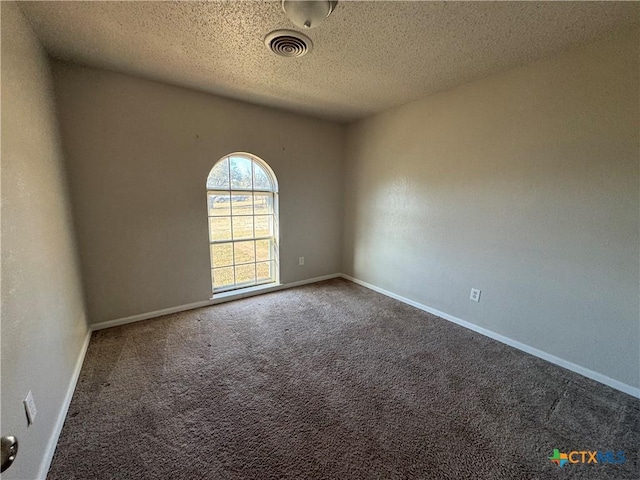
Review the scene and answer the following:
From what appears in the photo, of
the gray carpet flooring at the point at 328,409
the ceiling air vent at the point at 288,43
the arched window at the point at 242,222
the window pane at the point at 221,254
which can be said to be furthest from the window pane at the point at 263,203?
the ceiling air vent at the point at 288,43

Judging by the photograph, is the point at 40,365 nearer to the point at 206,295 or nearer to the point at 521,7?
the point at 206,295

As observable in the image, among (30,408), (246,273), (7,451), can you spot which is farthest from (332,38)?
(246,273)

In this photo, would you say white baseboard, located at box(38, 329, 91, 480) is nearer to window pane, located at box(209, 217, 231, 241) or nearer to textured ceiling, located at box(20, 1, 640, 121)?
window pane, located at box(209, 217, 231, 241)

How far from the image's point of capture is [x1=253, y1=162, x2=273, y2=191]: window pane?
3438mm

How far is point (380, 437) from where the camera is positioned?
150 centimetres

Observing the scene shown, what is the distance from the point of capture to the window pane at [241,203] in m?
3.32

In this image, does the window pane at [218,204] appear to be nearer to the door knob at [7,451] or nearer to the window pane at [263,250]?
the window pane at [263,250]

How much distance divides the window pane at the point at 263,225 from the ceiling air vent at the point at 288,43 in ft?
6.50

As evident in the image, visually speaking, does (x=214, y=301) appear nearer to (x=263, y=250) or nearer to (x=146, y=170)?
(x=263, y=250)

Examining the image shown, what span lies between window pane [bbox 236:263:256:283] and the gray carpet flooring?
3.23 ft

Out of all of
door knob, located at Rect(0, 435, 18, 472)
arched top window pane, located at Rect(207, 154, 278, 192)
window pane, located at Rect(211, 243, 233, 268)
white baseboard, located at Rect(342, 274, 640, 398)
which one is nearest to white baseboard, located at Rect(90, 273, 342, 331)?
window pane, located at Rect(211, 243, 233, 268)

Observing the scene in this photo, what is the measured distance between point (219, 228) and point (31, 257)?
190cm

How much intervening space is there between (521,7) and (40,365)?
10.8ft

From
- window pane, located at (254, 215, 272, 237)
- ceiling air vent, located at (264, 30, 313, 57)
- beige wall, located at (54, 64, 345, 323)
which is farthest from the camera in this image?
window pane, located at (254, 215, 272, 237)
